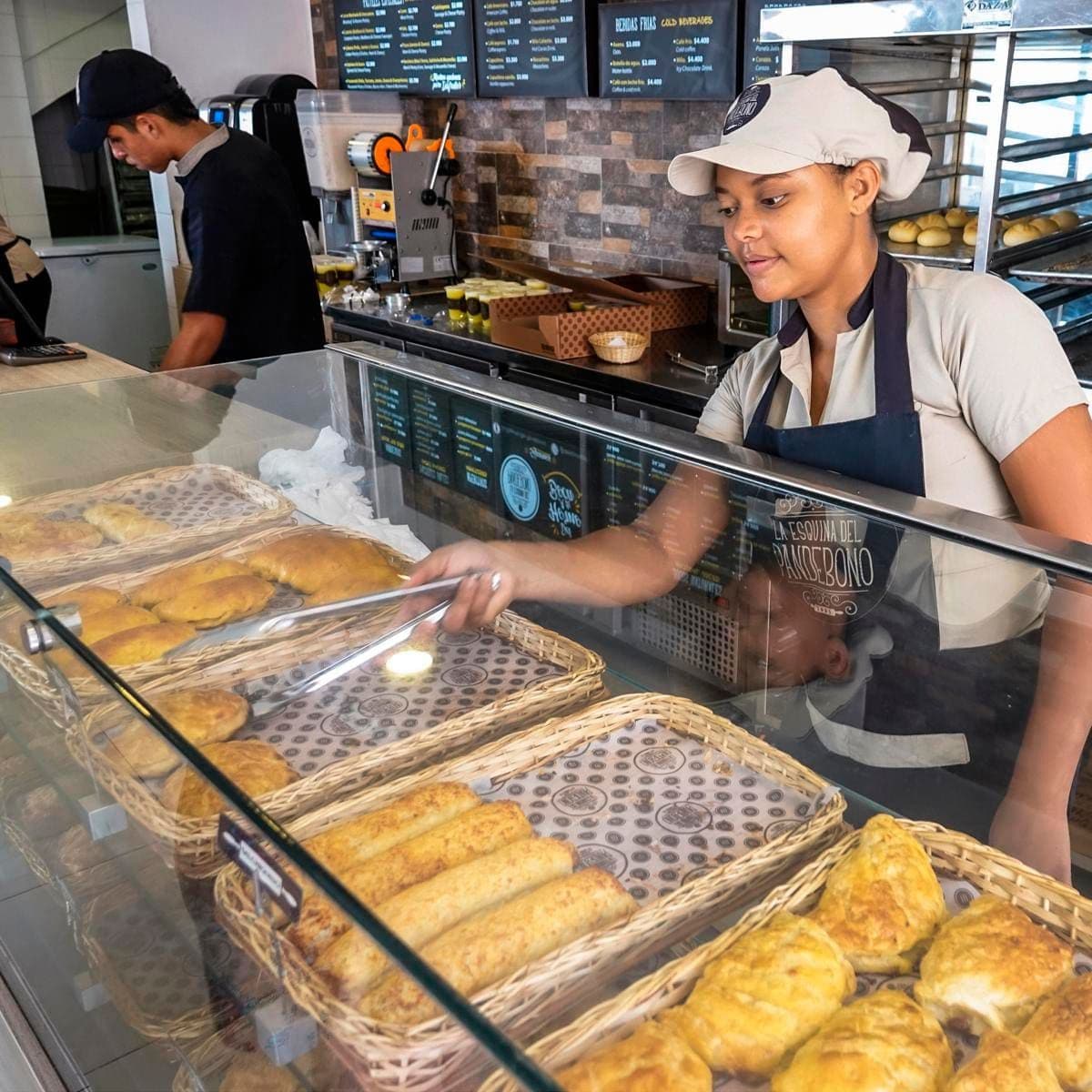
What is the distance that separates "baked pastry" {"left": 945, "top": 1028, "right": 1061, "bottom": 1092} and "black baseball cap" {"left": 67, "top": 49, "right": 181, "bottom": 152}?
3192 millimetres

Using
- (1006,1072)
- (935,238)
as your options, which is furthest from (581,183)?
(1006,1072)

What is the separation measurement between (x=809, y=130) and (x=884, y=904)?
1.01 meters

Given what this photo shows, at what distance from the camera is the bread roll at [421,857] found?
0.82m

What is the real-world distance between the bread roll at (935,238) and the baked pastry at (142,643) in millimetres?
2512

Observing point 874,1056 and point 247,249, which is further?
point 247,249

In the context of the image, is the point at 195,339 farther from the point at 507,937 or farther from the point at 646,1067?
the point at 646,1067

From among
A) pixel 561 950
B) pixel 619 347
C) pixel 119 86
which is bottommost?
pixel 619 347

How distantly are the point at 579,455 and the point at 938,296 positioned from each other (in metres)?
0.55

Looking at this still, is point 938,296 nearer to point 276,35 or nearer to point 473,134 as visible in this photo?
point 473,134

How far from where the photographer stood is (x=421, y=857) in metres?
0.98

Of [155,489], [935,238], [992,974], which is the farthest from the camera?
[935,238]

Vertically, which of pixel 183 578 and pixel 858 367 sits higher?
pixel 858 367

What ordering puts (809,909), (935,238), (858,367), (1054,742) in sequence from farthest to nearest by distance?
(935,238) → (858,367) → (1054,742) → (809,909)

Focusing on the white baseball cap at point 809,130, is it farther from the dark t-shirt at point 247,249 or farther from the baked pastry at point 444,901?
the dark t-shirt at point 247,249
